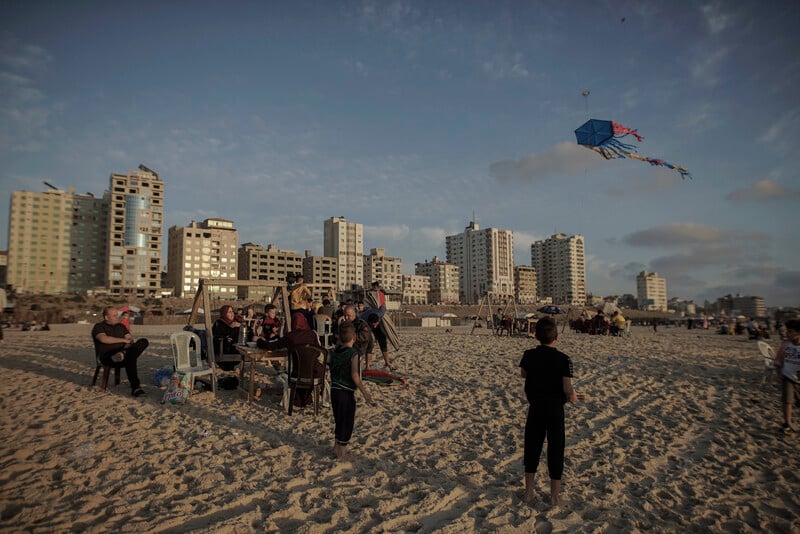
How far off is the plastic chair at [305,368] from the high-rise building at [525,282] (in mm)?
154855

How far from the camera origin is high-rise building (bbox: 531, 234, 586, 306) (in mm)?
155500

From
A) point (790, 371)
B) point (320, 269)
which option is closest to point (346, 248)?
point (320, 269)

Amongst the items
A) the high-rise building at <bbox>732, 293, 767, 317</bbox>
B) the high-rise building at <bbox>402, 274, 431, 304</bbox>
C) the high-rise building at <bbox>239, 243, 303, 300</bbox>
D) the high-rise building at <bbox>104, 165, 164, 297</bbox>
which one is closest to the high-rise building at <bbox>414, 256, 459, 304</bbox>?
the high-rise building at <bbox>402, 274, 431, 304</bbox>

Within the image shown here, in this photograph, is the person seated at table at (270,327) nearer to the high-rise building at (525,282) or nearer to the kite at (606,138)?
the kite at (606,138)

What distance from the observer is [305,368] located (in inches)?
236

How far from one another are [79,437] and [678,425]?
7925mm

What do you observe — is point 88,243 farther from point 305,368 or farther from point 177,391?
point 305,368

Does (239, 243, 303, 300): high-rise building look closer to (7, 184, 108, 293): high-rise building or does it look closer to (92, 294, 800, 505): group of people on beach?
(7, 184, 108, 293): high-rise building

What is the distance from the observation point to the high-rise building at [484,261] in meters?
144

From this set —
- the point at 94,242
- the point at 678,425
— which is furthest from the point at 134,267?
the point at 678,425

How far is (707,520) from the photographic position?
3.51m

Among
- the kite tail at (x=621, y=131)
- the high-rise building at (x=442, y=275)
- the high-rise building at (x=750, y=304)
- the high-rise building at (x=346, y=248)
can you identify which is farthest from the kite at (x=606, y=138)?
the high-rise building at (x=750, y=304)

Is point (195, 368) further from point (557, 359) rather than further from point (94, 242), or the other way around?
point (94, 242)

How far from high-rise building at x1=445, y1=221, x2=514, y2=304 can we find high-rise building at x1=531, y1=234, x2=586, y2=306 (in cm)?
2247
